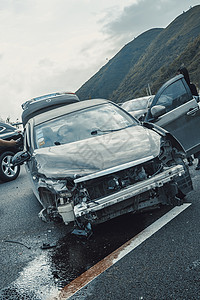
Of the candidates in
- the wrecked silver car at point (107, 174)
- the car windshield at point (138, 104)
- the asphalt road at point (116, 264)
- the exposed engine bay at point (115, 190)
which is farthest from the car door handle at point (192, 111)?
the car windshield at point (138, 104)

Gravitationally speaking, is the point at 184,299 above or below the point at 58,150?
below

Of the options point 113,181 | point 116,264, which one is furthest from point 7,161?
point 116,264

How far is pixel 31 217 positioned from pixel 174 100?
3226 mm

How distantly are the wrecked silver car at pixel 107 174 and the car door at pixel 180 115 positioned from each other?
939 mm

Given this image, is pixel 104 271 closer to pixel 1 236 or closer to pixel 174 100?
pixel 1 236

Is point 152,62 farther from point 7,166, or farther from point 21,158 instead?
point 21,158

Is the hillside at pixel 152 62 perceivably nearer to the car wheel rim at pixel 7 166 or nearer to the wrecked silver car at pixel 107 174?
the car wheel rim at pixel 7 166

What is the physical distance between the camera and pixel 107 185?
4031mm

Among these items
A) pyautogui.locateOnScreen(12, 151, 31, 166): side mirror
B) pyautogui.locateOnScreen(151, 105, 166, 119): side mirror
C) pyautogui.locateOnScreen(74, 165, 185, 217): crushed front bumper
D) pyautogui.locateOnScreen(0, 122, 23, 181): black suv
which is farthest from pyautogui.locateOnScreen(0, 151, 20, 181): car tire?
pyautogui.locateOnScreen(74, 165, 185, 217): crushed front bumper

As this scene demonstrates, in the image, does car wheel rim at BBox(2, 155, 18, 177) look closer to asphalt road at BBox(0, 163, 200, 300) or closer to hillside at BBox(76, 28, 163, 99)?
asphalt road at BBox(0, 163, 200, 300)

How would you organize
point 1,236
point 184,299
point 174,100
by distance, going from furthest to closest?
point 174,100
point 1,236
point 184,299

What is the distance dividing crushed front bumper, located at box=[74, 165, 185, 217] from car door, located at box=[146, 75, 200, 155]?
1833mm

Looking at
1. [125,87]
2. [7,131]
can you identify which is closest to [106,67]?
[125,87]

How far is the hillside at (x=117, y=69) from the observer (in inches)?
5778
